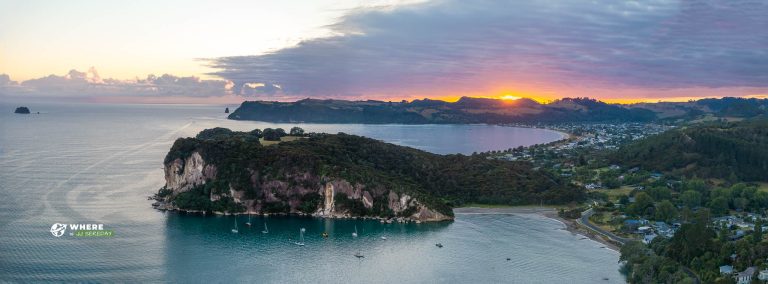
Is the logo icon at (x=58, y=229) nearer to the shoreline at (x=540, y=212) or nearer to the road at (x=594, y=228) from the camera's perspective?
the shoreline at (x=540, y=212)

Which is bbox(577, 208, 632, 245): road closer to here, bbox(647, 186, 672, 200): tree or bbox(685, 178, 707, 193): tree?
bbox(647, 186, 672, 200): tree

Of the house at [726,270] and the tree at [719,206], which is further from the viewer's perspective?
the tree at [719,206]

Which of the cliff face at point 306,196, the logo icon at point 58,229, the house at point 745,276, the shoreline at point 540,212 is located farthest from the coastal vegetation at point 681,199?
the logo icon at point 58,229

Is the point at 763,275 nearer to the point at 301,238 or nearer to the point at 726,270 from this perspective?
the point at 726,270

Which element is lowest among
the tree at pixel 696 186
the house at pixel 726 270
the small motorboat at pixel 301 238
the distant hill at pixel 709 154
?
the small motorboat at pixel 301 238

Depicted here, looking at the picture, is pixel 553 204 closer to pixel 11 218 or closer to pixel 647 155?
pixel 647 155

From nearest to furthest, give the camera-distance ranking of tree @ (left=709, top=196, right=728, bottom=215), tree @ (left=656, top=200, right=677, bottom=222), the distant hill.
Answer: tree @ (left=656, top=200, right=677, bottom=222)
tree @ (left=709, top=196, right=728, bottom=215)
the distant hill

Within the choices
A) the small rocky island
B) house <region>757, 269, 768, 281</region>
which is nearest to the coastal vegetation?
house <region>757, 269, 768, 281</region>
